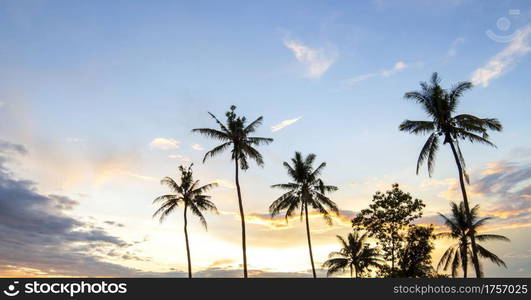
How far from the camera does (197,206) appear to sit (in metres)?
40.2

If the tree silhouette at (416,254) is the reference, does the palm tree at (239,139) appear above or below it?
above

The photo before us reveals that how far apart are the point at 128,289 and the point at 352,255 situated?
134 feet

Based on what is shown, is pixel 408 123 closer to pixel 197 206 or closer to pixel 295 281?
pixel 295 281

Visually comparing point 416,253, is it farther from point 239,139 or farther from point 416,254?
point 239,139

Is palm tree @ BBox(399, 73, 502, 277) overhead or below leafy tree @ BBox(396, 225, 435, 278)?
overhead

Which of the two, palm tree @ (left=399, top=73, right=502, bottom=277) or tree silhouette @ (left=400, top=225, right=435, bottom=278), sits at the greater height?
palm tree @ (left=399, top=73, right=502, bottom=277)

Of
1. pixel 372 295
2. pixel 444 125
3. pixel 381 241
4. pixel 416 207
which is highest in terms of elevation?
pixel 444 125

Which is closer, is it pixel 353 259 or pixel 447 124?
pixel 447 124

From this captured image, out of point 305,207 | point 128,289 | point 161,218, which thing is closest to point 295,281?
point 128,289

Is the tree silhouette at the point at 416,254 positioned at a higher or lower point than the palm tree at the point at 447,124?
lower

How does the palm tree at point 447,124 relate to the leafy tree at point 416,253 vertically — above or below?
above

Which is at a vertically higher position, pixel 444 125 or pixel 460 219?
pixel 444 125

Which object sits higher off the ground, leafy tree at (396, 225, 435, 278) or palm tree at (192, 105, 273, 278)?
palm tree at (192, 105, 273, 278)

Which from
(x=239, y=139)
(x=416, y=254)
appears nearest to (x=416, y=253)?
(x=416, y=254)
